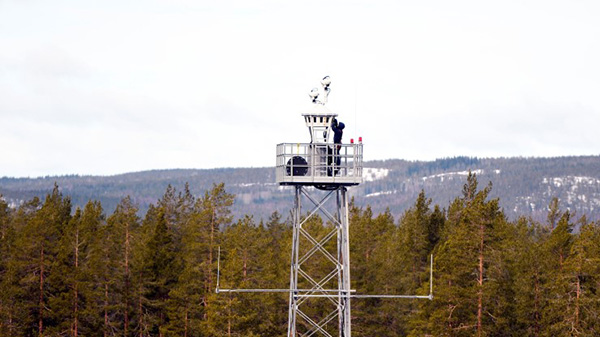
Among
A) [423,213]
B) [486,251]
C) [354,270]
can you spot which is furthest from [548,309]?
[423,213]

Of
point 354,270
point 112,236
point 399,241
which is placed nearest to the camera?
point 354,270

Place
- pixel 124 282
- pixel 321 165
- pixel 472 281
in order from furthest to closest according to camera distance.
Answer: pixel 124 282, pixel 472 281, pixel 321 165

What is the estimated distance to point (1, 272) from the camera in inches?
2963

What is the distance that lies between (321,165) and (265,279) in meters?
27.6

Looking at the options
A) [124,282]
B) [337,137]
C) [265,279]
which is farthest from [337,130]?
[124,282]

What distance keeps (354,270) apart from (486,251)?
11448mm

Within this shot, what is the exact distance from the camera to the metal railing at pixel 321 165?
39.0 meters

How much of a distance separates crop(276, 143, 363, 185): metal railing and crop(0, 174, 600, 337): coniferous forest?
21012 mm

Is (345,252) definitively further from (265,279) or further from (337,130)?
(265,279)

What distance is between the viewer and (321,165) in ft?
129

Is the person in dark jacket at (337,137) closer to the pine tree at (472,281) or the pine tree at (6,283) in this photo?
the pine tree at (472,281)

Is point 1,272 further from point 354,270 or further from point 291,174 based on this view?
point 291,174

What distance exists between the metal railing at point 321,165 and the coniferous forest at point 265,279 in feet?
68.9

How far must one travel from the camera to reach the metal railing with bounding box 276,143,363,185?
128 feet
